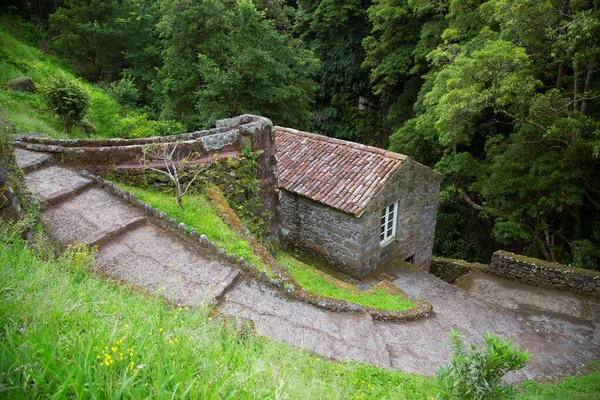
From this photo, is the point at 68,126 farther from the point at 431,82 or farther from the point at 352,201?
the point at 431,82

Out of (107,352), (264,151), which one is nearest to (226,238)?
(264,151)

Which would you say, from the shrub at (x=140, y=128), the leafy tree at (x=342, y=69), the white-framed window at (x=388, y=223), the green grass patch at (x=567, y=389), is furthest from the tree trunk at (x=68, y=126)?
the leafy tree at (x=342, y=69)

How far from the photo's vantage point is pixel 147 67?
23.4 m

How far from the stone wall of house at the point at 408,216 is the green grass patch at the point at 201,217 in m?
4.68

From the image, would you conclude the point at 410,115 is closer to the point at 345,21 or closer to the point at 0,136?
the point at 345,21

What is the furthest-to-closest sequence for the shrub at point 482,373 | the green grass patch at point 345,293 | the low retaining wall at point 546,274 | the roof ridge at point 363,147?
the roof ridge at point 363,147
the low retaining wall at point 546,274
the green grass patch at point 345,293
the shrub at point 482,373

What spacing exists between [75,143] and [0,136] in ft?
12.7

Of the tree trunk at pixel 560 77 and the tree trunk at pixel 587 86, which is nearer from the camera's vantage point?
the tree trunk at pixel 587 86

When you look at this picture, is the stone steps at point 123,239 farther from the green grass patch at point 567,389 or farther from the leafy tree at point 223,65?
the leafy tree at point 223,65

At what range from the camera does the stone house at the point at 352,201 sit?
12086mm

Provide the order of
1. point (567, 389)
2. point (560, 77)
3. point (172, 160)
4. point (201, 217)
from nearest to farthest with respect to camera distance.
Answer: point (567, 389) → point (201, 217) → point (172, 160) → point (560, 77)

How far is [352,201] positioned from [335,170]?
1.51m

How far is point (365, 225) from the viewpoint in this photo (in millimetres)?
11953

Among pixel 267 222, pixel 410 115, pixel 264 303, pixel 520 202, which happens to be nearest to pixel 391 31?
pixel 410 115
